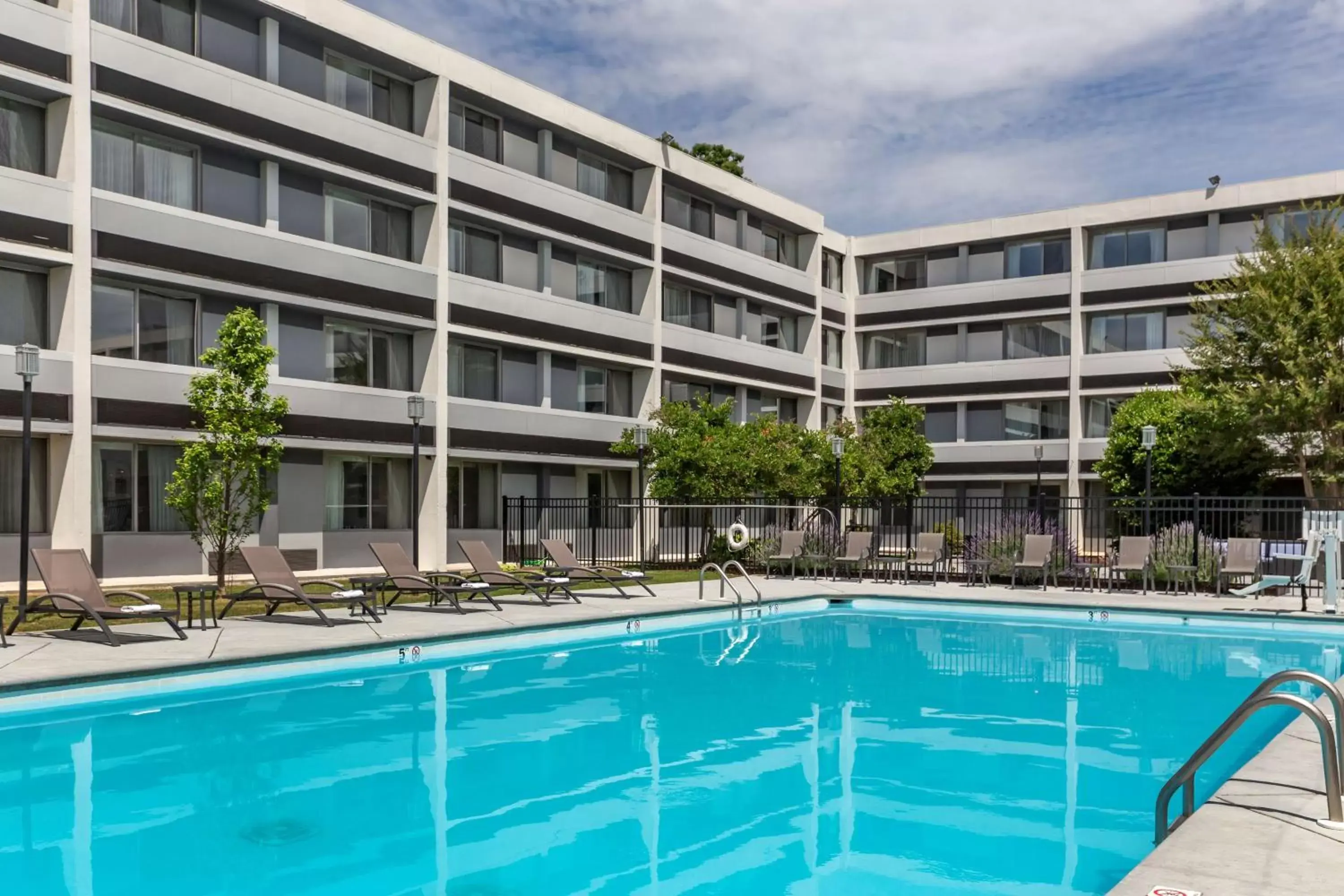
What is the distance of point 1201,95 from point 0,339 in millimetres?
24198

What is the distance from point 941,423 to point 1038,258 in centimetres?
762

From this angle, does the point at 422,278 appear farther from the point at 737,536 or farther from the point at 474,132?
the point at 737,536

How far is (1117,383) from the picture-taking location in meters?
42.3

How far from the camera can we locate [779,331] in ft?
143

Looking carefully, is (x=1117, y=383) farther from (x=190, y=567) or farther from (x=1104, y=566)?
(x=190, y=567)

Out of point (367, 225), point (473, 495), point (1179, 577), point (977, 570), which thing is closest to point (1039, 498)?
point (977, 570)

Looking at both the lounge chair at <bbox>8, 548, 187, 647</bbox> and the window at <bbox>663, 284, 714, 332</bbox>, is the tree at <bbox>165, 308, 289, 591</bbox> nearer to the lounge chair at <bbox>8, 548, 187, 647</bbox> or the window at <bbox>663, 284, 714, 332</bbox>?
the lounge chair at <bbox>8, 548, 187, 647</bbox>

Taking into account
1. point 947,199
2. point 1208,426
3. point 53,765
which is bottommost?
point 53,765

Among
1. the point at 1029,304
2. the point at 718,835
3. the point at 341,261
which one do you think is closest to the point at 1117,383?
the point at 1029,304

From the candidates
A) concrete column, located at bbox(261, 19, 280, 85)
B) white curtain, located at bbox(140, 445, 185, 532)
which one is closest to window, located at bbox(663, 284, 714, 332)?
concrete column, located at bbox(261, 19, 280, 85)

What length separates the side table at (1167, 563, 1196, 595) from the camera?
71.7ft

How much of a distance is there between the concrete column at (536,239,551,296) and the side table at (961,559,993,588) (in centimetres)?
1454

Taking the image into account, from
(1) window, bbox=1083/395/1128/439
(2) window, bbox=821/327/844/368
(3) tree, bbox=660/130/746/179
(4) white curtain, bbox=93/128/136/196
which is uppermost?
(3) tree, bbox=660/130/746/179

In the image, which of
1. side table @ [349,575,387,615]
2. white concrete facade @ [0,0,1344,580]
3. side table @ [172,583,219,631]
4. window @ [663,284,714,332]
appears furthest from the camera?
window @ [663,284,714,332]
